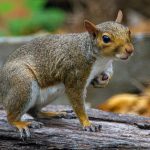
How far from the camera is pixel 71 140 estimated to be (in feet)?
23.0

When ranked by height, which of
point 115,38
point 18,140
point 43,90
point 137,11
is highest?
point 115,38

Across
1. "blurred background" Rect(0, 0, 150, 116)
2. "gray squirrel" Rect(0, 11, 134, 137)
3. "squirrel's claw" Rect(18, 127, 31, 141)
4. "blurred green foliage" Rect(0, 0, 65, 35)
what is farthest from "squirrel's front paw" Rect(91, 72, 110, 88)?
"blurred green foliage" Rect(0, 0, 65, 35)

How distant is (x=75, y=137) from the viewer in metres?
7.03

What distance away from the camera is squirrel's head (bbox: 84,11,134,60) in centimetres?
656

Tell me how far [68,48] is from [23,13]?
239 inches

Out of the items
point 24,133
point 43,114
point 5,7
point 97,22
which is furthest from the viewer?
point 5,7

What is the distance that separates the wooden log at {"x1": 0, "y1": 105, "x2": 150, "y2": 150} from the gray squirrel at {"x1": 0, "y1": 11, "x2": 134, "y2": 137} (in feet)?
0.32

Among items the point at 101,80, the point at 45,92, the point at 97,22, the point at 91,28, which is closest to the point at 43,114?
the point at 45,92

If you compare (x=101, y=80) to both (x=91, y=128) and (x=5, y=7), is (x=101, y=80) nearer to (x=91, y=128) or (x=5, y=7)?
(x=91, y=128)

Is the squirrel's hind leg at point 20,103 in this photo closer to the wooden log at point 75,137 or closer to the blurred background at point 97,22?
the wooden log at point 75,137

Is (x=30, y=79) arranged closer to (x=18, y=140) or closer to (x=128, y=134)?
(x=18, y=140)

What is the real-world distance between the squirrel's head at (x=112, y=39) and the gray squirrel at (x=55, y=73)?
1 cm

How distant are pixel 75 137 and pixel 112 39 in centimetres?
108

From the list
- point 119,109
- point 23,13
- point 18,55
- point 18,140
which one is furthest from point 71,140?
point 23,13
